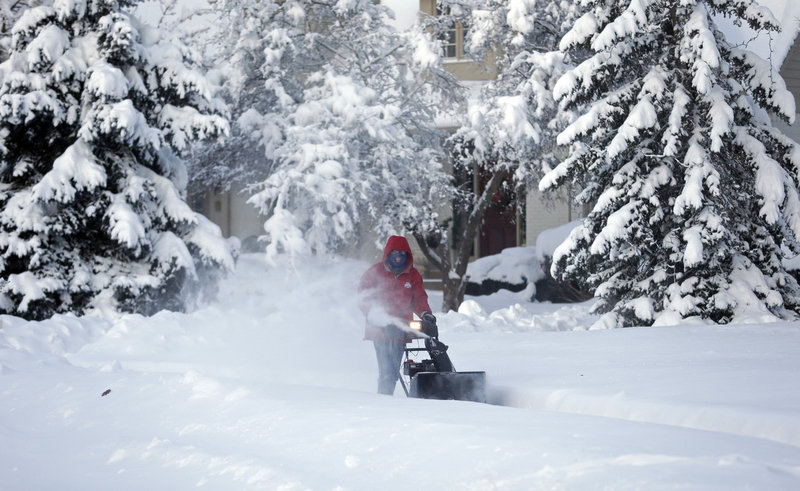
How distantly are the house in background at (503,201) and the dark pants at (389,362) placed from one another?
9438 millimetres

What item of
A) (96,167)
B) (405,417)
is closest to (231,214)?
(96,167)

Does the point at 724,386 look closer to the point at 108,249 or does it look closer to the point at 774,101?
the point at 774,101

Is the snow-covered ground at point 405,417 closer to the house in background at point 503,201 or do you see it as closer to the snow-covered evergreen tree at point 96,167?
the snow-covered evergreen tree at point 96,167

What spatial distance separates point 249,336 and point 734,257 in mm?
6856

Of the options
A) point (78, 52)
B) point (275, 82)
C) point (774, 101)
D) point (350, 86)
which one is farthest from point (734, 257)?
point (78, 52)

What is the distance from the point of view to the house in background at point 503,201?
1659 centimetres

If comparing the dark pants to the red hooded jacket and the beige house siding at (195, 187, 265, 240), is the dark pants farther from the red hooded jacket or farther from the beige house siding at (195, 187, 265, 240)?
the beige house siding at (195, 187, 265, 240)

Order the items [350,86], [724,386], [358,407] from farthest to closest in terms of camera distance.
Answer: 1. [350,86]
2. [724,386]
3. [358,407]

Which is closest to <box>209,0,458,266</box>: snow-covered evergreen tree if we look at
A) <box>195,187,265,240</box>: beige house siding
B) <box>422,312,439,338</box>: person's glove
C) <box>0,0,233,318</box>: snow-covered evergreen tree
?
<box>0,0,233,318</box>: snow-covered evergreen tree

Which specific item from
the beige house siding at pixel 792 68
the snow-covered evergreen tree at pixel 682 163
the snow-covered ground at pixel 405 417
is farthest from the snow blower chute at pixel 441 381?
the beige house siding at pixel 792 68

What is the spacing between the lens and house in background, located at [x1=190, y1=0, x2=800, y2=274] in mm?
16594

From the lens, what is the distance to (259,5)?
16.0 meters

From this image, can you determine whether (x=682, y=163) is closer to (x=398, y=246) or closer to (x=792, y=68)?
(x=398, y=246)

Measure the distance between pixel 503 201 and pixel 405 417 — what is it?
19272 mm
